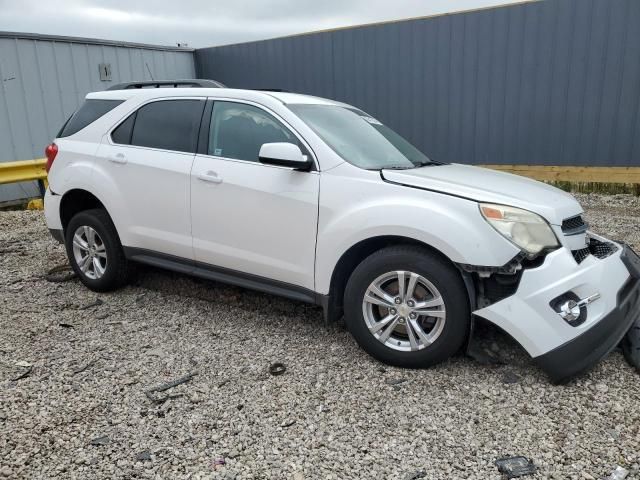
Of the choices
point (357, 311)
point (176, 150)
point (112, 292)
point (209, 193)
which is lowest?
point (112, 292)

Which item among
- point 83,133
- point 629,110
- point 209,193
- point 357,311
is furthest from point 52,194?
point 629,110

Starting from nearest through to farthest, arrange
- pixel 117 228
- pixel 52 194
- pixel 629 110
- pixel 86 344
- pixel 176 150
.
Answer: pixel 86 344, pixel 176 150, pixel 117 228, pixel 52 194, pixel 629 110

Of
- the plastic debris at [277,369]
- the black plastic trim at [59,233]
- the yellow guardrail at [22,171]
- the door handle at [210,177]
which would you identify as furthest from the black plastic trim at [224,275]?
the yellow guardrail at [22,171]

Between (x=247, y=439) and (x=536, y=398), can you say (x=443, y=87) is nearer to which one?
(x=536, y=398)

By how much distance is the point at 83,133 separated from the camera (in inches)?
168

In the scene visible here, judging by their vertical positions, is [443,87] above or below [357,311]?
above

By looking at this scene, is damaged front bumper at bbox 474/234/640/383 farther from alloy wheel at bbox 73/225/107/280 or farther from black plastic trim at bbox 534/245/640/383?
alloy wheel at bbox 73/225/107/280

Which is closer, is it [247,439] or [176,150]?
[247,439]

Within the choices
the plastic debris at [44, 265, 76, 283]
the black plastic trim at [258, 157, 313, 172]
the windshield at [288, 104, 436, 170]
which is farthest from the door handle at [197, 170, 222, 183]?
the plastic debris at [44, 265, 76, 283]

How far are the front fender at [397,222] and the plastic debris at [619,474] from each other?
1.08m

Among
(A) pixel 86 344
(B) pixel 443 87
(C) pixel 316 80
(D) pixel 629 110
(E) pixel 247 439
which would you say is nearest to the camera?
(E) pixel 247 439

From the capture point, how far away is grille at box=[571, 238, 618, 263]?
115 inches

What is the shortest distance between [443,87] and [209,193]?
661 centimetres

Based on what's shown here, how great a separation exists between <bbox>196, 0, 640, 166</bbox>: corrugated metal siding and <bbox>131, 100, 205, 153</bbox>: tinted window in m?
6.27
